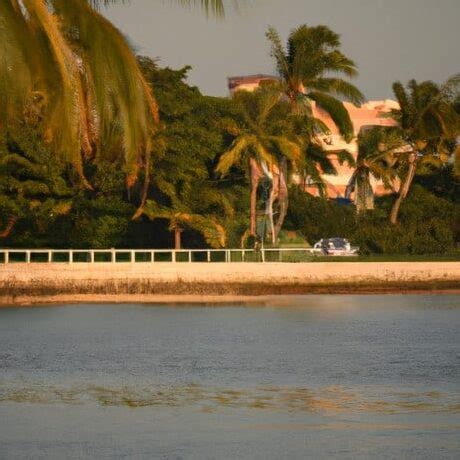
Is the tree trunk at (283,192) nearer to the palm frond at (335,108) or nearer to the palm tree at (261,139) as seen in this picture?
the palm tree at (261,139)

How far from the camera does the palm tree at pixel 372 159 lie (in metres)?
72.5

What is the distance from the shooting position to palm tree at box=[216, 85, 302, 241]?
65562 mm

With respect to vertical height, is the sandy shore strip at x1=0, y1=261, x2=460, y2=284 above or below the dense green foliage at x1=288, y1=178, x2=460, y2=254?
below

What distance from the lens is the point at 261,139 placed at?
6612 centimetres

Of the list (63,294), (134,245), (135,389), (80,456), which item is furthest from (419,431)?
(134,245)

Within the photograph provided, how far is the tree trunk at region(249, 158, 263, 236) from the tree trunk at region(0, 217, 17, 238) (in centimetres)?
1239

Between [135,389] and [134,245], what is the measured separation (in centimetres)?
3995

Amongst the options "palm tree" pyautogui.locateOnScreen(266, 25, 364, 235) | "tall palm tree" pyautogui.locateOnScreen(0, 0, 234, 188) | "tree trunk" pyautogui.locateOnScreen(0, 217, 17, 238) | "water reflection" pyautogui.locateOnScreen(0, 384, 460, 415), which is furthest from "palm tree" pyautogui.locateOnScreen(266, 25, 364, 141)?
"tall palm tree" pyautogui.locateOnScreen(0, 0, 234, 188)

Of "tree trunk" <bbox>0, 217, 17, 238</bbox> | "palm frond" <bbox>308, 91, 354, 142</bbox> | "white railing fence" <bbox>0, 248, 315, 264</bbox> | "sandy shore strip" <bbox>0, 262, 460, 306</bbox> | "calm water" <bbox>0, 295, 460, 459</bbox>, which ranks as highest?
"palm frond" <bbox>308, 91, 354, 142</bbox>

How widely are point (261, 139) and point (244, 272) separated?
406 inches

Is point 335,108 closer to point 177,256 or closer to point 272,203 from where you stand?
point 272,203

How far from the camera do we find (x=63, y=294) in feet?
187

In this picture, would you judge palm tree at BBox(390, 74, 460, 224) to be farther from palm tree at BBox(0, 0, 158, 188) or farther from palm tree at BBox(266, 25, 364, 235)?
palm tree at BBox(0, 0, 158, 188)

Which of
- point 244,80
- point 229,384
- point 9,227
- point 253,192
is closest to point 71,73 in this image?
point 229,384
